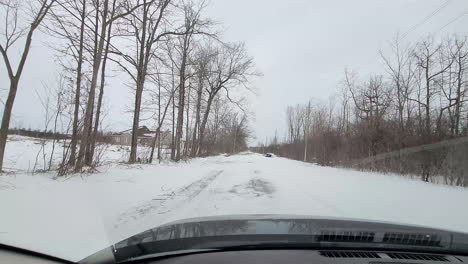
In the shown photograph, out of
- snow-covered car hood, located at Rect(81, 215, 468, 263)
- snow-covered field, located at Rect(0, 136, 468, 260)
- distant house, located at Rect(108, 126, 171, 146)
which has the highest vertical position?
distant house, located at Rect(108, 126, 171, 146)

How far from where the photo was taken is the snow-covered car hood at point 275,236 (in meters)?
2.07

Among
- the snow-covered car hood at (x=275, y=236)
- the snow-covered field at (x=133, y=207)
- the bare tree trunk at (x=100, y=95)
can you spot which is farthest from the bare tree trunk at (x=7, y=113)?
the snow-covered car hood at (x=275, y=236)

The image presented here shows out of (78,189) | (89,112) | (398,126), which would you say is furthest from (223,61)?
(78,189)

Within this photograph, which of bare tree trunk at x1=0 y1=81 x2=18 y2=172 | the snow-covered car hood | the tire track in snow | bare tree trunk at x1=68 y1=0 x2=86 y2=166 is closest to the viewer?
the snow-covered car hood

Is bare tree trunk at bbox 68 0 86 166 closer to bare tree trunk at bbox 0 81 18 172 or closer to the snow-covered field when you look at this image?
the snow-covered field

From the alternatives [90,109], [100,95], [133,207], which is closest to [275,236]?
[133,207]

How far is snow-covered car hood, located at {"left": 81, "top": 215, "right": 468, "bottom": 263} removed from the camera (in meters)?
2.07

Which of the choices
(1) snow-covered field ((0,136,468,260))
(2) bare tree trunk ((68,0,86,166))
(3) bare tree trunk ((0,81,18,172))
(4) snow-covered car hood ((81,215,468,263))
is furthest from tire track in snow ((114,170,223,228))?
(3) bare tree trunk ((0,81,18,172))

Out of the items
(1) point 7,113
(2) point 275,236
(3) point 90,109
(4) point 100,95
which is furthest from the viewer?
(4) point 100,95

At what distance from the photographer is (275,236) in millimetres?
2318

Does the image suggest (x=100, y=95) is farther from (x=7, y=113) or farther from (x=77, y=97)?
(x=7, y=113)

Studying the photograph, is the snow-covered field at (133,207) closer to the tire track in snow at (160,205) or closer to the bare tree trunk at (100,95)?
the tire track in snow at (160,205)

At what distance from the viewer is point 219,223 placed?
9.00 feet

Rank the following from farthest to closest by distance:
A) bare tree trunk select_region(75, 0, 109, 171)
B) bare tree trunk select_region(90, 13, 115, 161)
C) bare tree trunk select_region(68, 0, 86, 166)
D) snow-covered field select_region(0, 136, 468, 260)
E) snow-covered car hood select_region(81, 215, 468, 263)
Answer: bare tree trunk select_region(90, 13, 115, 161)
bare tree trunk select_region(75, 0, 109, 171)
bare tree trunk select_region(68, 0, 86, 166)
snow-covered field select_region(0, 136, 468, 260)
snow-covered car hood select_region(81, 215, 468, 263)
